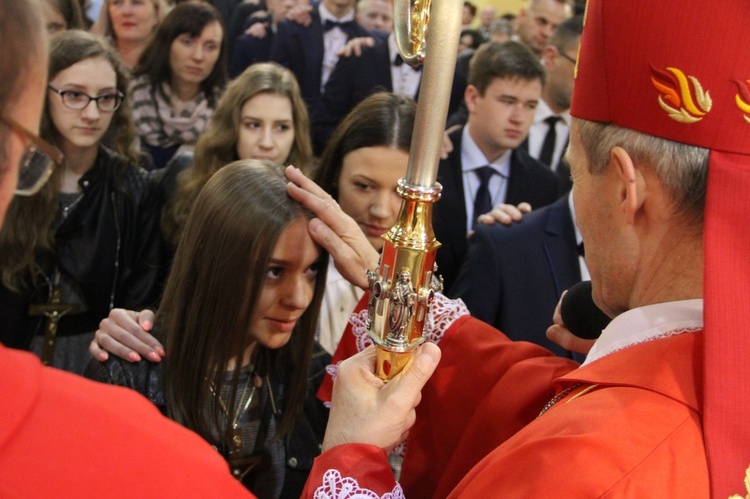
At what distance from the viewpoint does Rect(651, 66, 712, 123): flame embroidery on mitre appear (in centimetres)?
138

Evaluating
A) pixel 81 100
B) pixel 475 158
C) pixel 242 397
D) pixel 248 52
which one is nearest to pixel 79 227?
pixel 81 100

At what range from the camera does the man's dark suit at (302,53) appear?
5648 mm

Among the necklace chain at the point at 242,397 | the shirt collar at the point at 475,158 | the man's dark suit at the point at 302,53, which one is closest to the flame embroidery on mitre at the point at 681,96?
the necklace chain at the point at 242,397

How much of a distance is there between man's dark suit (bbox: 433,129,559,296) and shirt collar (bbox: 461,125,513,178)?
2cm

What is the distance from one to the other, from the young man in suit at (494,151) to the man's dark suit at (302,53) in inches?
55.1

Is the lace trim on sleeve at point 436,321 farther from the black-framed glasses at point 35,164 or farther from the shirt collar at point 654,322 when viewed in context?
the black-framed glasses at point 35,164

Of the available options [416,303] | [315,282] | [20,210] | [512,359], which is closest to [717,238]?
[416,303]

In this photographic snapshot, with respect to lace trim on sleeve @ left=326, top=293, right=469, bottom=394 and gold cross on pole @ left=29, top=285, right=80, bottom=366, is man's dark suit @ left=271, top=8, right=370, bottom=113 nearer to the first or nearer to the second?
gold cross on pole @ left=29, top=285, right=80, bottom=366

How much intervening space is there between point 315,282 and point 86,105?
157 cm

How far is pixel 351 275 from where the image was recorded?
211 centimetres

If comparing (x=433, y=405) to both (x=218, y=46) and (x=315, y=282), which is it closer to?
(x=315, y=282)

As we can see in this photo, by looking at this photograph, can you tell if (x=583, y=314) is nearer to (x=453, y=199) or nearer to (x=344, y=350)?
(x=344, y=350)

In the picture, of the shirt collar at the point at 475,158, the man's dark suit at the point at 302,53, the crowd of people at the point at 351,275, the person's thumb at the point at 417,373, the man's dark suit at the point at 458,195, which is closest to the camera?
the crowd of people at the point at 351,275

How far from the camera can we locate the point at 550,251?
→ 3234 millimetres
